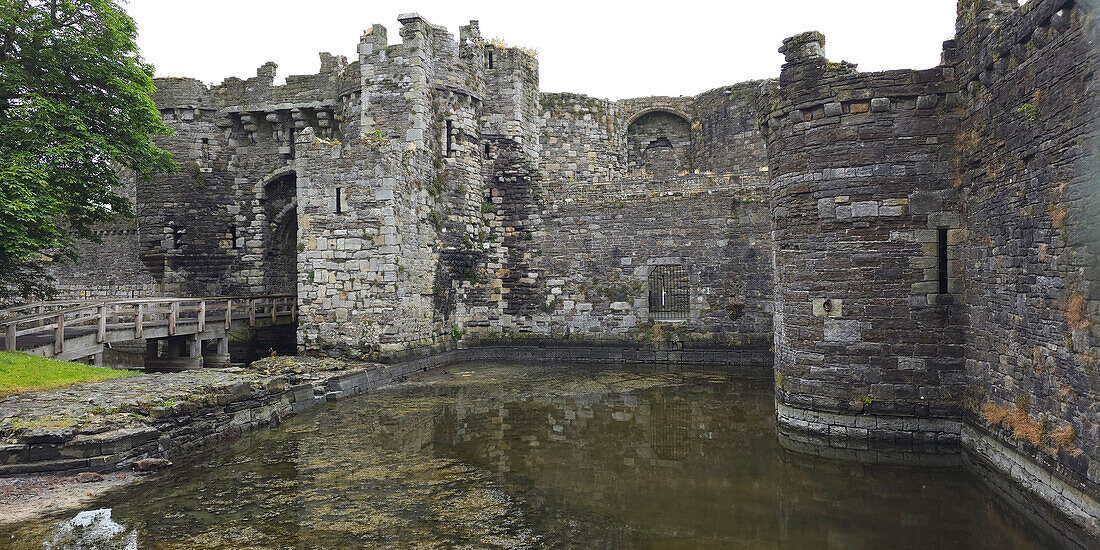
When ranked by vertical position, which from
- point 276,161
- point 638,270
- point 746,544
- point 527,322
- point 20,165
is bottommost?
point 746,544

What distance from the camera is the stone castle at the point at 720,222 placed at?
6172 mm

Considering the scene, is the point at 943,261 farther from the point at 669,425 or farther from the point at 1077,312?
the point at 669,425

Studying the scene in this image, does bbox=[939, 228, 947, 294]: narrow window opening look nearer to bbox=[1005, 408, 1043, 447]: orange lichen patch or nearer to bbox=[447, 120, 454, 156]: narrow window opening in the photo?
bbox=[1005, 408, 1043, 447]: orange lichen patch

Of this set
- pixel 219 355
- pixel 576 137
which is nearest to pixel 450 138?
pixel 576 137

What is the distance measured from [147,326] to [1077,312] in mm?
15276

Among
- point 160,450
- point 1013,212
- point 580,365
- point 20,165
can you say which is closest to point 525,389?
point 580,365

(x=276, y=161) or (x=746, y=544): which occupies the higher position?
(x=276, y=161)

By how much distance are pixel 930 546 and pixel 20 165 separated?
13711 mm

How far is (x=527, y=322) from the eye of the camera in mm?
17781

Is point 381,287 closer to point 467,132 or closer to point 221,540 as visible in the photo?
point 467,132

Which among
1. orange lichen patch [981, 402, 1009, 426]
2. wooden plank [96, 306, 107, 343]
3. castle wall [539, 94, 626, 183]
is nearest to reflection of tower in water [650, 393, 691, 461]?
orange lichen patch [981, 402, 1009, 426]

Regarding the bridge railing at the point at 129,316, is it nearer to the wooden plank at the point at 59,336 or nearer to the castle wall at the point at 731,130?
the wooden plank at the point at 59,336

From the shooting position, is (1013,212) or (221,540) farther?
(1013,212)

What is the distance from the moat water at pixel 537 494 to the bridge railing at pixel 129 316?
4.60m
